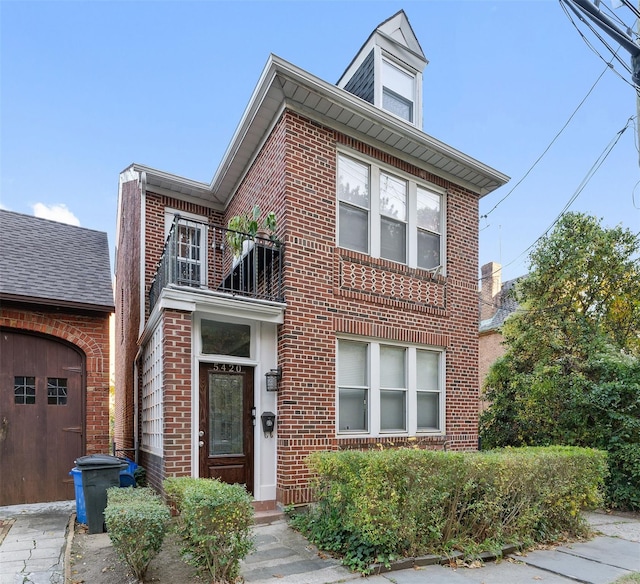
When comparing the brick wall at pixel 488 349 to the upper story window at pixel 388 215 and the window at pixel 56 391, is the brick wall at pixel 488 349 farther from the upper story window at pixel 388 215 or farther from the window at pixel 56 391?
the window at pixel 56 391

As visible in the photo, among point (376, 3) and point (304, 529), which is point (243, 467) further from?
point (376, 3)

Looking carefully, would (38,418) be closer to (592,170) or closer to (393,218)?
(393,218)

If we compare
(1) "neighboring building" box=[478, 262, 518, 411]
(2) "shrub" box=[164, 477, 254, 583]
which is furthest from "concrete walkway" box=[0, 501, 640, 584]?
(1) "neighboring building" box=[478, 262, 518, 411]

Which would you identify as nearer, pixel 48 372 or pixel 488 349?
pixel 48 372

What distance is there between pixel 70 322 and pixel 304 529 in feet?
17.6

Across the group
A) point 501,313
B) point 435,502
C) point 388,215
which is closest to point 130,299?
point 388,215

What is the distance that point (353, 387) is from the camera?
7523mm

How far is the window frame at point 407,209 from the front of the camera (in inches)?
316

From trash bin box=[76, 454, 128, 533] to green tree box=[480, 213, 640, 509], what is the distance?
833cm

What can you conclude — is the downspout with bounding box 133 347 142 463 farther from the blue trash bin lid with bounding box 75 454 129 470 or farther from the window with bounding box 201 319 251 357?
the window with bounding box 201 319 251 357

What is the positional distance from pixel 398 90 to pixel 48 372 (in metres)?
8.61

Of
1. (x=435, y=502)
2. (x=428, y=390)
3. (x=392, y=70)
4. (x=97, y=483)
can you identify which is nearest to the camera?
(x=435, y=502)

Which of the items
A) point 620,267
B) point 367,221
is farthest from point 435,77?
point 620,267

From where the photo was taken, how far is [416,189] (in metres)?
8.83
